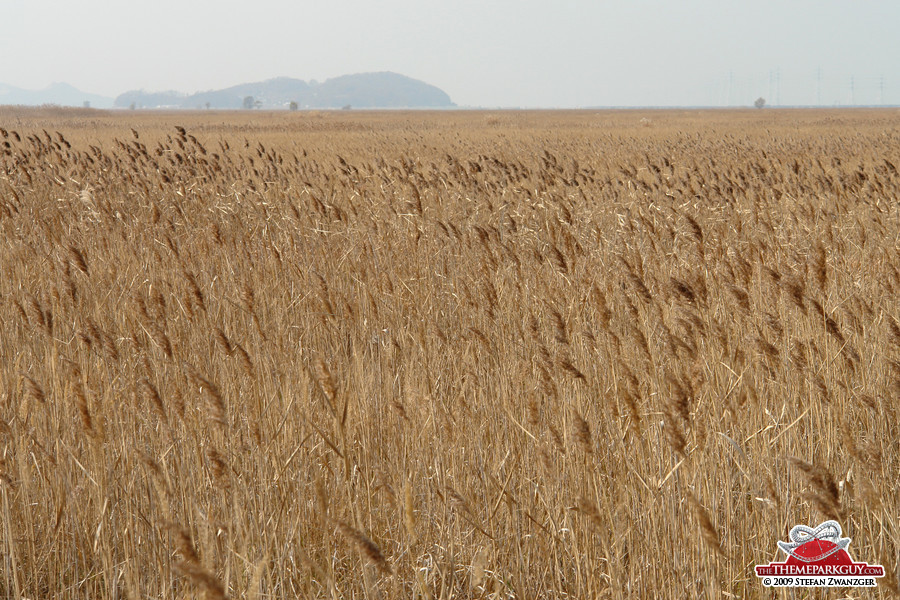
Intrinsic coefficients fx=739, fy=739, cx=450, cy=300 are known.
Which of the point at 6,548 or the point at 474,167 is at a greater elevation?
the point at 474,167

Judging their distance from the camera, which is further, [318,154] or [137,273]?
[318,154]

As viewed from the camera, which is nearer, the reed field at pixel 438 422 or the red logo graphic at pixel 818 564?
the red logo graphic at pixel 818 564

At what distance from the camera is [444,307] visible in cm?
401

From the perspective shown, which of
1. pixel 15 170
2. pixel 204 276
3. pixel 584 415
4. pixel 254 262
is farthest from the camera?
pixel 15 170

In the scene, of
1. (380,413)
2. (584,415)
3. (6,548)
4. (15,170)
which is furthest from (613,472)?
(15,170)

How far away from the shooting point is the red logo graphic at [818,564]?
1710 mm

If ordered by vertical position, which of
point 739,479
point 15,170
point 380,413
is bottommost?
point 739,479

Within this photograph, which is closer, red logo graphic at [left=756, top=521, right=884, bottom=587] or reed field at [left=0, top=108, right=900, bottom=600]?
red logo graphic at [left=756, top=521, right=884, bottom=587]

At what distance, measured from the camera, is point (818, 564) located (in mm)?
1760

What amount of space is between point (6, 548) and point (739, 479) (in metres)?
2.11

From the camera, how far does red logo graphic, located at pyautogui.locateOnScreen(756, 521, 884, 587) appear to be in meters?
1.71

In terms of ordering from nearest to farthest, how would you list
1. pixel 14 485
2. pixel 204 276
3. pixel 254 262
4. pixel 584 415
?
pixel 14 485, pixel 584 415, pixel 204 276, pixel 254 262

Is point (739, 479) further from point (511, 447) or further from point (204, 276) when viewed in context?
point (204, 276)

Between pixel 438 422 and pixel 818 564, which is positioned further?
pixel 438 422
